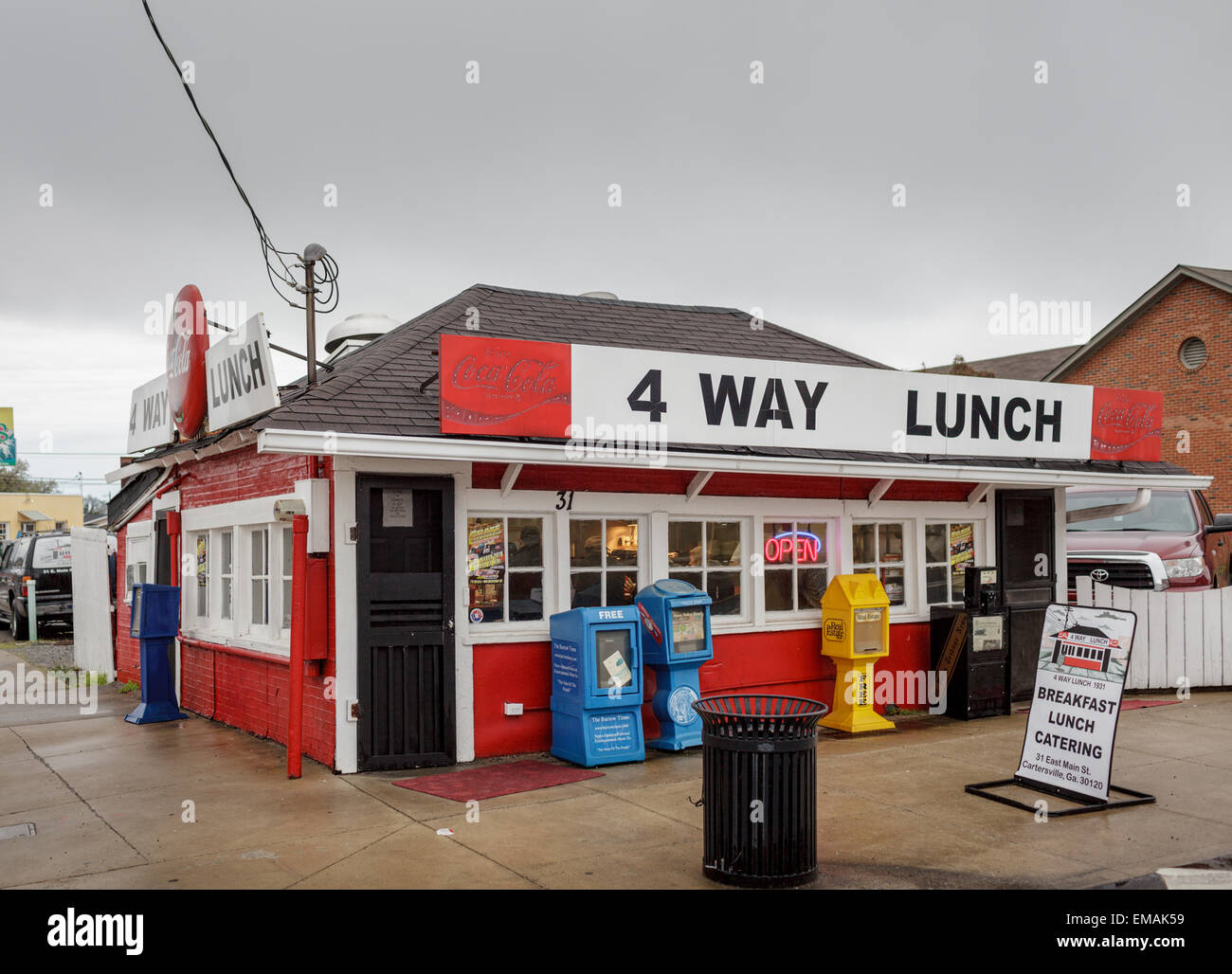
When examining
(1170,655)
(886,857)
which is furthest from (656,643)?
(1170,655)

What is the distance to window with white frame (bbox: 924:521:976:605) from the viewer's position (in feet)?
38.8

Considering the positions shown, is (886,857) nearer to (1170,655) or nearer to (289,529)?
(289,529)

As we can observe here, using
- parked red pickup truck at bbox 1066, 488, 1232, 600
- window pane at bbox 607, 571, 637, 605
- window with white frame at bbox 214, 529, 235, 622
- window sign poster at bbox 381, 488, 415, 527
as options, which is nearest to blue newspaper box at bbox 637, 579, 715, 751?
window pane at bbox 607, 571, 637, 605

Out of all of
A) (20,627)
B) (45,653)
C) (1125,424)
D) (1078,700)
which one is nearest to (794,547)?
(1078,700)

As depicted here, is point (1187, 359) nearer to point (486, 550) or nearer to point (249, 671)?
point (486, 550)

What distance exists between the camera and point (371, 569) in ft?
28.1

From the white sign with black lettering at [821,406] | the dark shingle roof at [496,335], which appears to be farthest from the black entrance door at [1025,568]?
the dark shingle roof at [496,335]

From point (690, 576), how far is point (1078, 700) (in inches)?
149

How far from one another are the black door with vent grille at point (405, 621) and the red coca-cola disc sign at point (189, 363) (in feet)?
10.6

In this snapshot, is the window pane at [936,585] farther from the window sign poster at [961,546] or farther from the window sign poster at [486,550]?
the window sign poster at [486,550]

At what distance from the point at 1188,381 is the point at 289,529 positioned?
22.9 metres

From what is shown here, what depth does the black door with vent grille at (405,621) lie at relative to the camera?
8.47m

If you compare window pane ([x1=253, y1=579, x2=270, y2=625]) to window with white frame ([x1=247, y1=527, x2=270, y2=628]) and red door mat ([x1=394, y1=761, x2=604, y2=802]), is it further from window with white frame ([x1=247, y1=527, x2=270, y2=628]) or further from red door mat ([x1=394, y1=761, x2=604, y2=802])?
red door mat ([x1=394, y1=761, x2=604, y2=802])

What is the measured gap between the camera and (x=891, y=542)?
11.6 meters
